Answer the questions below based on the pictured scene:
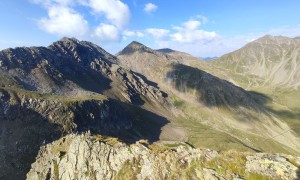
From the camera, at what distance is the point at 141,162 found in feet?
158

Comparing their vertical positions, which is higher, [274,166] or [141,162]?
[274,166]

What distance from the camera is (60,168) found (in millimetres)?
62312

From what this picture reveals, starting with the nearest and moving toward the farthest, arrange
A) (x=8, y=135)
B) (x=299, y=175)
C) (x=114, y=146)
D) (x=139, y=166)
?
(x=299, y=175), (x=139, y=166), (x=114, y=146), (x=8, y=135)

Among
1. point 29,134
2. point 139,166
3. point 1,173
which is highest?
point 139,166

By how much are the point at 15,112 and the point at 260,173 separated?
615ft

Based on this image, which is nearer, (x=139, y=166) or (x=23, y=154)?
(x=139, y=166)

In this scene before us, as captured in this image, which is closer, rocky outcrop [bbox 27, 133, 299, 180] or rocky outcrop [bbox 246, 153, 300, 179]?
rocky outcrop [bbox 246, 153, 300, 179]

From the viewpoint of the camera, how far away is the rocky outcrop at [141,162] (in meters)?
38.1

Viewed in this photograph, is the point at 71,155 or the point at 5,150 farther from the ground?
the point at 71,155

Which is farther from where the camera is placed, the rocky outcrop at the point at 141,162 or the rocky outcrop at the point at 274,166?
the rocky outcrop at the point at 141,162

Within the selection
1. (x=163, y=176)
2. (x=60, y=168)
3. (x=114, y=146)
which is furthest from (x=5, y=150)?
(x=163, y=176)

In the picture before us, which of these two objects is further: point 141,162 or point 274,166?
point 141,162

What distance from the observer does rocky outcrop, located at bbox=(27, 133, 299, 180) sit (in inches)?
1499

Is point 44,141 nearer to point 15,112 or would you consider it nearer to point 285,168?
point 15,112
